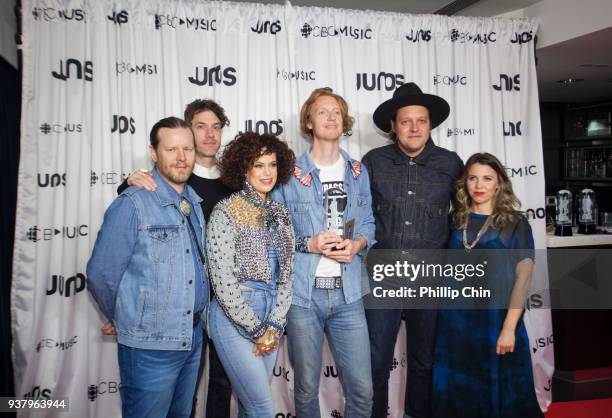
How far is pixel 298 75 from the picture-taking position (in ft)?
8.96

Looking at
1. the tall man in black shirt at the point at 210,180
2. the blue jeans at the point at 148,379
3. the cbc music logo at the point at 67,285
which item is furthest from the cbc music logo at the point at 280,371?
the cbc music logo at the point at 67,285

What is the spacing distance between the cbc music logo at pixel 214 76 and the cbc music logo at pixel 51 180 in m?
0.91

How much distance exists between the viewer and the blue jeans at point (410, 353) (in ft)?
7.43

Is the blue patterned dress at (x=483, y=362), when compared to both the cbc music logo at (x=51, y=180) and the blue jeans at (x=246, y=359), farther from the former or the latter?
the cbc music logo at (x=51, y=180)

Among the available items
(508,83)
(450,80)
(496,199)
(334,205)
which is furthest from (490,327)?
(508,83)

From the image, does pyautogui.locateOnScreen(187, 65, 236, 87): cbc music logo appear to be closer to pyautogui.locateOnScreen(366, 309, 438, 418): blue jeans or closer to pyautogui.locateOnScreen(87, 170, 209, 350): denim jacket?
pyautogui.locateOnScreen(87, 170, 209, 350): denim jacket

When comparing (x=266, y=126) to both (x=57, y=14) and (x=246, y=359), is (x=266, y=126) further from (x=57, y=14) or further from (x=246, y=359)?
(x=246, y=359)

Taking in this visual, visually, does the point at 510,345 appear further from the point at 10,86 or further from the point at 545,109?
the point at 545,109

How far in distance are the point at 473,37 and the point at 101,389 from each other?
320cm

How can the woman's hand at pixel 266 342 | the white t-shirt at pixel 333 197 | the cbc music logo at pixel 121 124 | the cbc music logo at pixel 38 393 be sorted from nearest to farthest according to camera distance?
the woman's hand at pixel 266 342 < the white t-shirt at pixel 333 197 < the cbc music logo at pixel 38 393 < the cbc music logo at pixel 121 124

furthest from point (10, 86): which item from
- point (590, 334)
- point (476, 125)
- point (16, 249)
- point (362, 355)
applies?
point (590, 334)

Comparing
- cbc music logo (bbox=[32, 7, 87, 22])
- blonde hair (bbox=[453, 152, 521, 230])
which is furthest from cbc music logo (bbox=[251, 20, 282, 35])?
blonde hair (bbox=[453, 152, 521, 230])

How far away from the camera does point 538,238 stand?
3.00m

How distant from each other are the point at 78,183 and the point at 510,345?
7.92 ft
